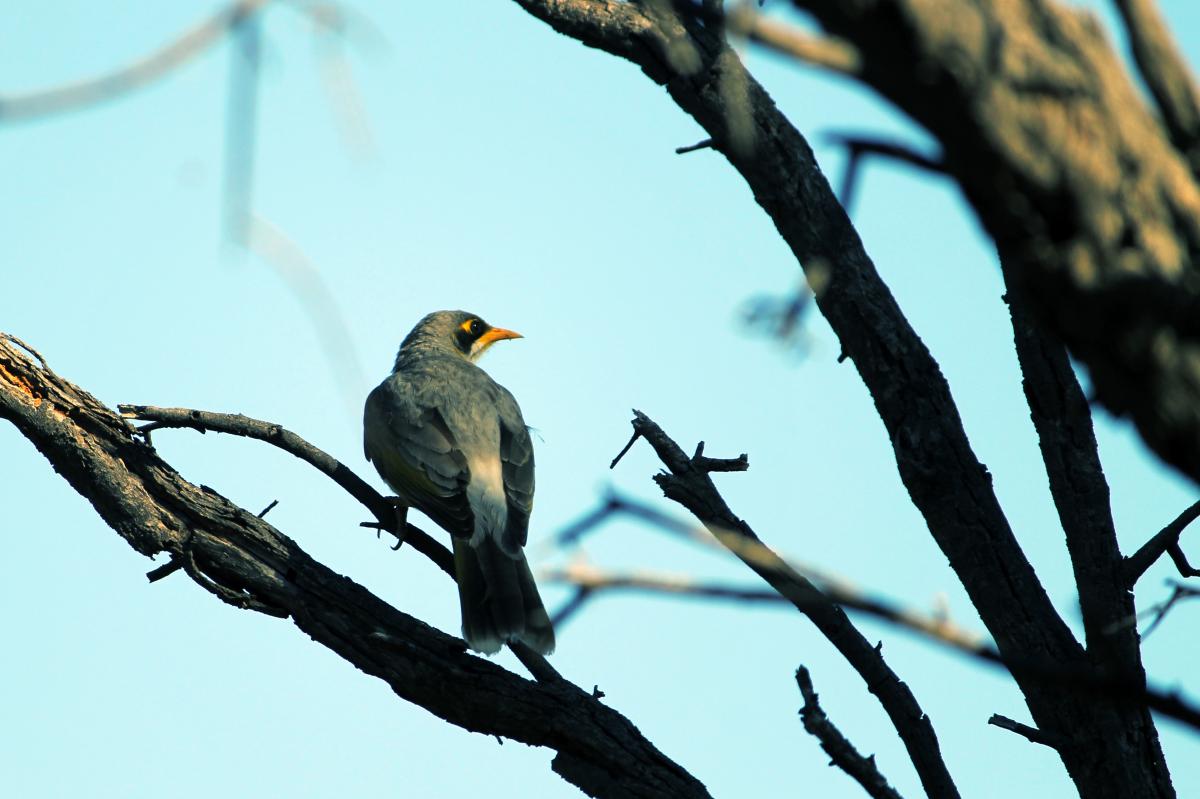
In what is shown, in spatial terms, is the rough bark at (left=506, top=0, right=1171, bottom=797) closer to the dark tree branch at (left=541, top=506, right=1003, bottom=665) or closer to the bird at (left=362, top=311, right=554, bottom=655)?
the bird at (left=362, top=311, right=554, bottom=655)

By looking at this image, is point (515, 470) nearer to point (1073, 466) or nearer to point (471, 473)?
point (471, 473)

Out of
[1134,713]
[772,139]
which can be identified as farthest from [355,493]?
[1134,713]

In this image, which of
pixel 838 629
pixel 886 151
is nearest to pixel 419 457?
pixel 838 629

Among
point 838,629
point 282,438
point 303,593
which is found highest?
point 838,629

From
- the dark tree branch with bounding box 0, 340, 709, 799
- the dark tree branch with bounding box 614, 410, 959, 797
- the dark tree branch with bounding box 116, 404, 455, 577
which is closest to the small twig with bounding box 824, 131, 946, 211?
the dark tree branch with bounding box 614, 410, 959, 797

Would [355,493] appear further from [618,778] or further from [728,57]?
[728,57]

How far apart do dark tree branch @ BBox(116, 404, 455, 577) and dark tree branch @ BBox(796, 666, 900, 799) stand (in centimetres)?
298

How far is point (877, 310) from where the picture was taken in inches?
204

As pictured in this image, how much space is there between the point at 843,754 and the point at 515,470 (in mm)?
4501

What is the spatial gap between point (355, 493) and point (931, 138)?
14.2 ft

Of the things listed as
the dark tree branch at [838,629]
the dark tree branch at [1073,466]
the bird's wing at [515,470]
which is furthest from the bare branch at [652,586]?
the bird's wing at [515,470]

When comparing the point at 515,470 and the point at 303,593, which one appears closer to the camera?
the point at 303,593

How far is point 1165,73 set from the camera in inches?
80.8

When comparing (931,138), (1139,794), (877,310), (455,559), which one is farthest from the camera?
(455,559)
